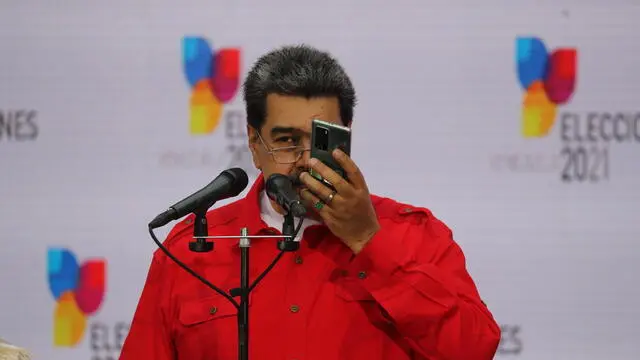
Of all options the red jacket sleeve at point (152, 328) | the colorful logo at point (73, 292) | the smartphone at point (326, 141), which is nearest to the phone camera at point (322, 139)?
the smartphone at point (326, 141)

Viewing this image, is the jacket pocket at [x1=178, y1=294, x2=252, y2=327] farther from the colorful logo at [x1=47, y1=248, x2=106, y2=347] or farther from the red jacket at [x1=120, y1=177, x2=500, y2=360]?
the colorful logo at [x1=47, y1=248, x2=106, y2=347]

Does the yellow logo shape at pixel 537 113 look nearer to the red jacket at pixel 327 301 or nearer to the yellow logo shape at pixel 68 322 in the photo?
the red jacket at pixel 327 301

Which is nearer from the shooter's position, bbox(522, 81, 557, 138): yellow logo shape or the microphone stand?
the microphone stand

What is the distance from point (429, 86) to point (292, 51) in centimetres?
77

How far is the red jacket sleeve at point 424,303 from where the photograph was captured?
77.3 inches

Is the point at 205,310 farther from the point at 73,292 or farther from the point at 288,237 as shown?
the point at 73,292

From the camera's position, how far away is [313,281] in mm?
2131

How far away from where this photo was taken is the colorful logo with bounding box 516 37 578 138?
2852 millimetres

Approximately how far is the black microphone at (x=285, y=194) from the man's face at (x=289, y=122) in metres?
0.21

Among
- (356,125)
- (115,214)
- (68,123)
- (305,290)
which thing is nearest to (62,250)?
(115,214)

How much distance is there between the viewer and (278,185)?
183 centimetres

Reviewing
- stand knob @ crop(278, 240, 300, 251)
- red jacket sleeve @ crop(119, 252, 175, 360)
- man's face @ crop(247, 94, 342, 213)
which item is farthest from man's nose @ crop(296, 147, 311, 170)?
red jacket sleeve @ crop(119, 252, 175, 360)

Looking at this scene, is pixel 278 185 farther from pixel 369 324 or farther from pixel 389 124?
pixel 389 124

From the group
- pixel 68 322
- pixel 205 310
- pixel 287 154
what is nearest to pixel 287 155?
pixel 287 154
